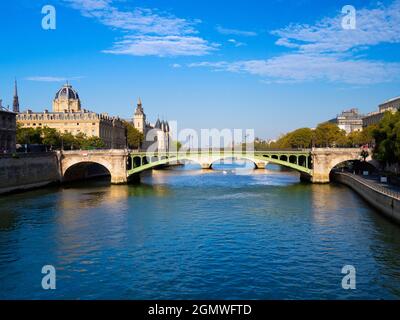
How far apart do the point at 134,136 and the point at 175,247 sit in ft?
357

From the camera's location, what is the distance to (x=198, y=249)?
2597 centimetres

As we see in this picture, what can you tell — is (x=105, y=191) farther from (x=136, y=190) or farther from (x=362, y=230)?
(x=362, y=230)

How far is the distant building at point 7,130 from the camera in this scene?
66875 millimetres

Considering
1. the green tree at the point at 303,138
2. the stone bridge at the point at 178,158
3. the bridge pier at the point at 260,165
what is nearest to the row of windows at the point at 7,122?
the stone bridge at the point at 178,158

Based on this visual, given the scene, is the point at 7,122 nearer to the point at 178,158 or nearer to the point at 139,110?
the point at 178,158

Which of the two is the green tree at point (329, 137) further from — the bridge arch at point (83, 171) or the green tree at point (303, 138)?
the bridge arch at point (83, 171)

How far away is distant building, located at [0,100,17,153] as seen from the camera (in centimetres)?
6688

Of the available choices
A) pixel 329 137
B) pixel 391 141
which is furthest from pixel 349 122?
pixel 391 141

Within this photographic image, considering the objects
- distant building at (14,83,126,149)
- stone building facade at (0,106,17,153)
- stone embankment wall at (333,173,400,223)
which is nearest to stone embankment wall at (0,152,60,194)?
stone building facade at (0,106,17,153)

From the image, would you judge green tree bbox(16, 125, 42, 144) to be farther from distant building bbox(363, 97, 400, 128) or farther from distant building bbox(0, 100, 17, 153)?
distant building bbox(363, 97, 400, 128)

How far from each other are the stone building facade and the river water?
23.5m

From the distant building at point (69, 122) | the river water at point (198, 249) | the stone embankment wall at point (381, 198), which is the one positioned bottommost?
the river water at point (198, 249)
